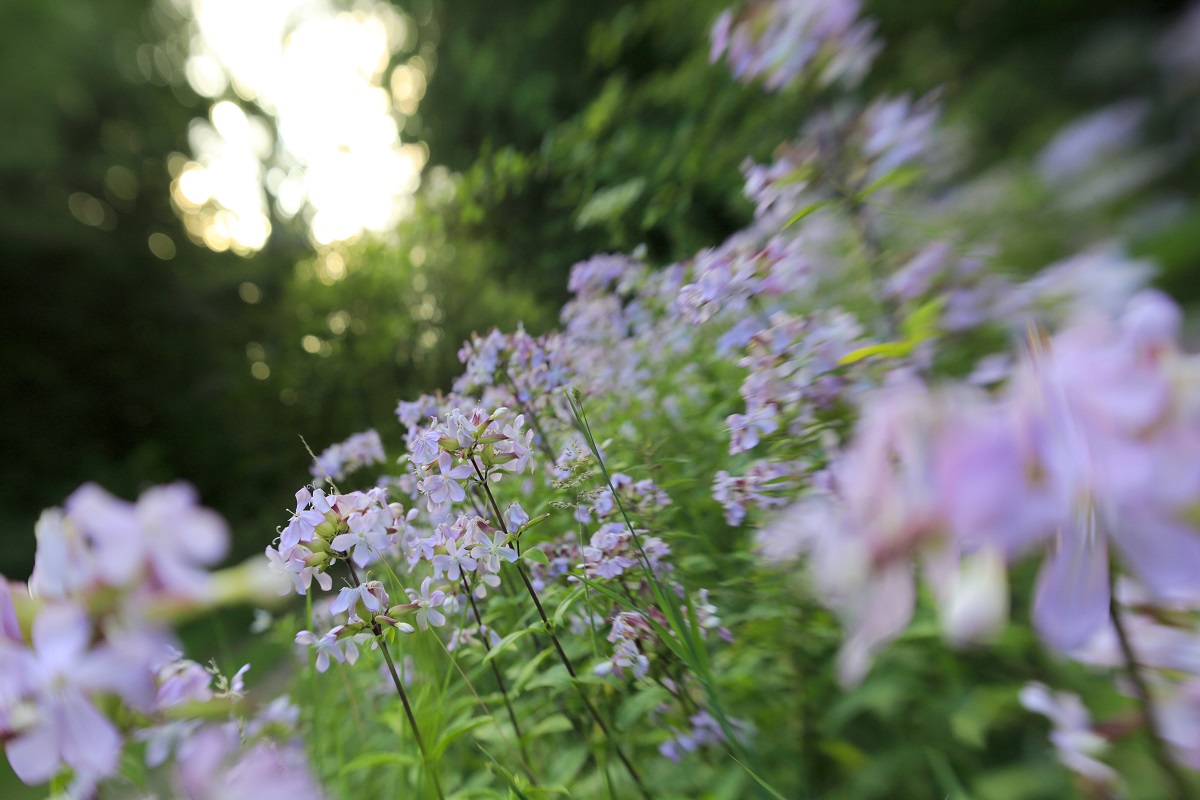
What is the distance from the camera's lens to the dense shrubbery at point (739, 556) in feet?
0.79

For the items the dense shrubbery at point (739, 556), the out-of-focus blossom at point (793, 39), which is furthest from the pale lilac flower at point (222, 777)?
the out-of-focus blossom at point (793, 39)

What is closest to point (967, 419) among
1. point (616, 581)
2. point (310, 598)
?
point (616, 581)

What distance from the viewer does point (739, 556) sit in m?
0.77

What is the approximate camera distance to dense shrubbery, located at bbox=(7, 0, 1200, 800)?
0.24 m

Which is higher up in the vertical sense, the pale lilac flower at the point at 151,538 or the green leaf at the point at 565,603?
the pale lilac flower at the point at 151,538

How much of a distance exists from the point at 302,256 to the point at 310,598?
908 mm

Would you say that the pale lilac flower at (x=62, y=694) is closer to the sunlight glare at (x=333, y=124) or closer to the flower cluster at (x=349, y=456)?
the flower cluster at (x=349, y=456)

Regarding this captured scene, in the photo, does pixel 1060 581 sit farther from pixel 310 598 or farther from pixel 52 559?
pixel 310 598

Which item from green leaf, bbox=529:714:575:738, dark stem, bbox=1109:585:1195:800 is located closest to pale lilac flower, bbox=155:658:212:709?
green leaf, bbox=529:714:575:738

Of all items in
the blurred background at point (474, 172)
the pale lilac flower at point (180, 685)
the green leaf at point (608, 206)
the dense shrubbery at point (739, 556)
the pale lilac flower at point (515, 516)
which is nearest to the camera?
the dense shrubbery at point (739, 556)

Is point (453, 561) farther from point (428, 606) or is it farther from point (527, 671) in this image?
point (527, 671)

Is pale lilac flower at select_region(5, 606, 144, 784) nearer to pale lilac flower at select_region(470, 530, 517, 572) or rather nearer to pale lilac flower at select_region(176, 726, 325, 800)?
pale lilac flower at select_region(176, 726, 325, 800)

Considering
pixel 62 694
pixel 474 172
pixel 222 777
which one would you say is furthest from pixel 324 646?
pixel 474 172

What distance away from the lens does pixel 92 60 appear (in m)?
5.18
